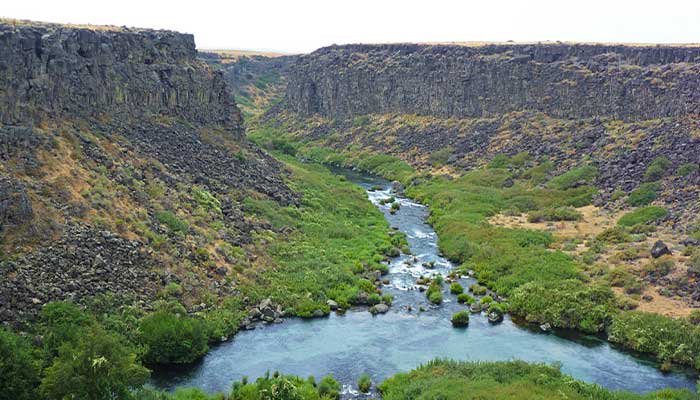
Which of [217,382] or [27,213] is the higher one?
[27,213]

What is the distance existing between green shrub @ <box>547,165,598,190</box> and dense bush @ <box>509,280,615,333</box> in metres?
31.9

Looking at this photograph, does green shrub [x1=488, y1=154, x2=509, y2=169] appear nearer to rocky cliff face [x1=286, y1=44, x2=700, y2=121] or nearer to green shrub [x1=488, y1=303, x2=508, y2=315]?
rocky cliff face [x1=286, y1=44, x2=700, y2=121]

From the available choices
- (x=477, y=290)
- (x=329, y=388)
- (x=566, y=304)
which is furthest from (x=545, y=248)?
(x=329, y=388)

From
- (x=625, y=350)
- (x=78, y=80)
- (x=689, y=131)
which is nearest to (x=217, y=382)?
(x=625, y=350)

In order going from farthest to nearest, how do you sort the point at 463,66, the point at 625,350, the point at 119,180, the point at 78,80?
the point at 463,66, the point at 78,80, the point at 119,180, the point at 625,350

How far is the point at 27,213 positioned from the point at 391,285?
87.5 feet

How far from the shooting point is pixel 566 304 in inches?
1999

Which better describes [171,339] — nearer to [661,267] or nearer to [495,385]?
[495,385]

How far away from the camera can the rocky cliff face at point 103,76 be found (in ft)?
177

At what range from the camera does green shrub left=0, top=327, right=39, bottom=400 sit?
108 feet

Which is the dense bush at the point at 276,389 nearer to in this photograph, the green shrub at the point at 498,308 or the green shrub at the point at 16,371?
the green shrub at the point at 16,371

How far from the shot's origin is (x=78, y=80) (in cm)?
6153

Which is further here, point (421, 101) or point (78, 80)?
point (421, 101)

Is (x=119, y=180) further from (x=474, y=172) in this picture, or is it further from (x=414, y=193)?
(x=474, y=172)
